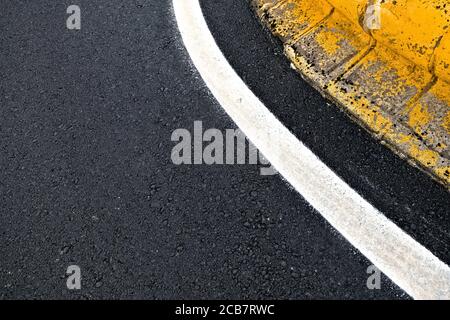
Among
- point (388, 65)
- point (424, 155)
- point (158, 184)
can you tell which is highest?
point (388, 65)

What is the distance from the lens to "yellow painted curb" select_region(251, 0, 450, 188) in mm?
2098

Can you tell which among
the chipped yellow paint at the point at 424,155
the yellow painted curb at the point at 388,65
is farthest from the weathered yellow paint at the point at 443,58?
the chipped yellow paint at the point at 424,155

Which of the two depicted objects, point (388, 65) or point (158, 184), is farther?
point (388, 65)

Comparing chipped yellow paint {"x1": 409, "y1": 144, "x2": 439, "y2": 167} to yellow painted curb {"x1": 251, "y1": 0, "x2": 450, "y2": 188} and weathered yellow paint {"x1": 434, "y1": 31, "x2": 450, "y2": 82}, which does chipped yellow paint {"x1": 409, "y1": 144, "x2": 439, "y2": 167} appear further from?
weathered yellow paint {"x1": 434, "y1": 31, "x2": 450, "y2": 82}

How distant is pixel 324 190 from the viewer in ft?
6.97

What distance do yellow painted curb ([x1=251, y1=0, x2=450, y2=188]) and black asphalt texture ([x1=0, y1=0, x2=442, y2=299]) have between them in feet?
0.32

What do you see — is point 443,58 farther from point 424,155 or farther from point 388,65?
point 424,155

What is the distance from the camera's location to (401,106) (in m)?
2.26

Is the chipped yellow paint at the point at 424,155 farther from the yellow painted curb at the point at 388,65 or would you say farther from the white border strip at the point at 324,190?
the white border strip at the point at 324,190

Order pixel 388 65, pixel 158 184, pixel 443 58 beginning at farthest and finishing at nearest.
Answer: pixel 388 65, pixel 158 184, pixel 443 58

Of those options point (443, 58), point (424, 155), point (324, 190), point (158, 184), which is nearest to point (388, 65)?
point (443, 58)

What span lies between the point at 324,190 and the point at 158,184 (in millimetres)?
874

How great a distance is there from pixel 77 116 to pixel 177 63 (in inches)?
28.7

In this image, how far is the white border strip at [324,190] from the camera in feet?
6.02
